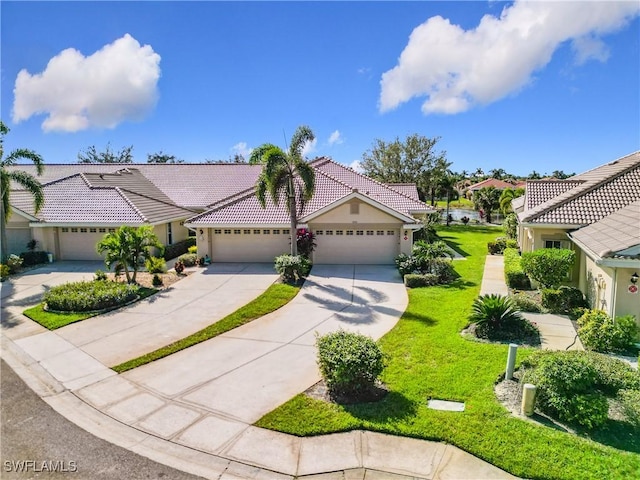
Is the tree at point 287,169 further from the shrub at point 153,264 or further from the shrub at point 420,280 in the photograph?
the shrub at point 153,264

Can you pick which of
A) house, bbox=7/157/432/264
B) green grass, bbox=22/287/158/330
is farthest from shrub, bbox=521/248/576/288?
green grass, bbox=22/287/158/330

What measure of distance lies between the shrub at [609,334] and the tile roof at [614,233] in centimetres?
171

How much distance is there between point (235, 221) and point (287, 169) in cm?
532

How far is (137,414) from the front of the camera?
8.53 meters

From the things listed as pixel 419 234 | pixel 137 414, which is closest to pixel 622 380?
pixel 137 414

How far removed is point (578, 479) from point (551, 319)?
8102 millimetres

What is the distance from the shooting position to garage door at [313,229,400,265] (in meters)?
22.5

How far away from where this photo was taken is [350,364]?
8.48m

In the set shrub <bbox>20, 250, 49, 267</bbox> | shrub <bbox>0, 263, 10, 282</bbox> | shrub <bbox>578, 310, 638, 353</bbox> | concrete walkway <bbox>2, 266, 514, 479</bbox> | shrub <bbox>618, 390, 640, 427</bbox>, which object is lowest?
concrete walkway <bbox>2, 266, 514, 479</bbox>

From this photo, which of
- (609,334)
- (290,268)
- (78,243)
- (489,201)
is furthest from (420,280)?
(489,201)

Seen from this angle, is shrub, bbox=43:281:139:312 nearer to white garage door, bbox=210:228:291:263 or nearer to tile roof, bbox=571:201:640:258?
white garage door, bbox=210:228:291:263

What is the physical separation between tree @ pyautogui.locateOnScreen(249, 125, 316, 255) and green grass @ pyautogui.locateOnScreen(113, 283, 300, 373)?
116 inches

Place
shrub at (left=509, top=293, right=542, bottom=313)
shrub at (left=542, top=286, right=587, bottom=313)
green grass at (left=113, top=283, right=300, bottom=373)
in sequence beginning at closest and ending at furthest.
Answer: green grass at (left=113, top=283, right=300, bottom=373) < shrub at (left=542, top=286, right=587, bottom=313) < shrub at (left=509, top=293, right=542, bottom=313)

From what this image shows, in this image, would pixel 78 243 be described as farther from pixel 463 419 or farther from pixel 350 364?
pixel 463 419
